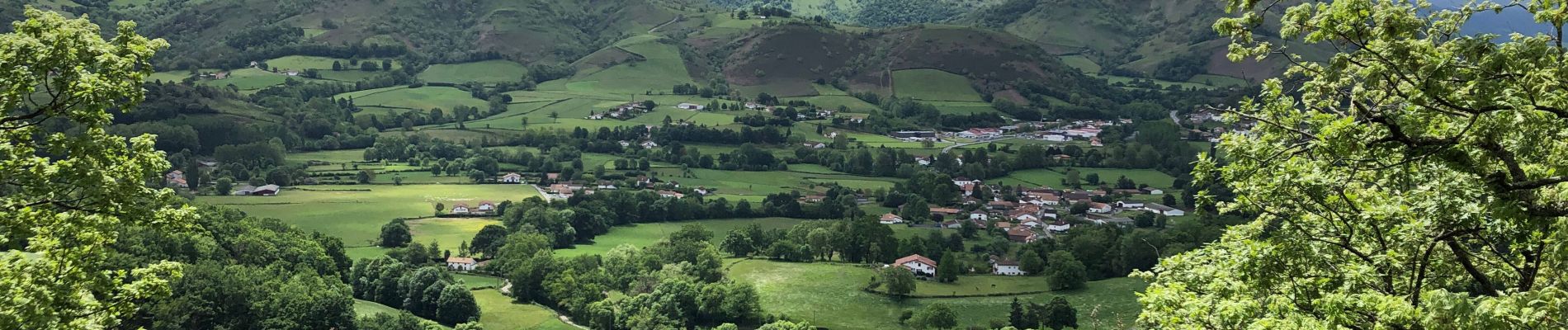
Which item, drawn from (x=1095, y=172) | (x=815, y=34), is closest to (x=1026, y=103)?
(x=815, y=34)

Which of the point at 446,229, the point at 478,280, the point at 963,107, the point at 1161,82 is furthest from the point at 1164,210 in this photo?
the point at 1161,82

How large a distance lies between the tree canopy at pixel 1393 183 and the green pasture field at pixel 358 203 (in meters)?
71.6

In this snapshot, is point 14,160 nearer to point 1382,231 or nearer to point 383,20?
point 1382,231

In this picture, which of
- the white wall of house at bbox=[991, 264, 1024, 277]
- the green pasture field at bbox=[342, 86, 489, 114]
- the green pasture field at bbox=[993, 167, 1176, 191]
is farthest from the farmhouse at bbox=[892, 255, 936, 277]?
the green pasture field at bbox=[342, 86, 489, 114]

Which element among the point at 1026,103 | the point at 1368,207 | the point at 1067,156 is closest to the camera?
the point at 1368,207

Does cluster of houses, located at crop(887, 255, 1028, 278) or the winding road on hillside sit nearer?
cluster of houses, located at crop(887, 255, 1028, 278)

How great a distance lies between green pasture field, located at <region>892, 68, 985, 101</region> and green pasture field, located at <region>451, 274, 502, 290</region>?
100454mm

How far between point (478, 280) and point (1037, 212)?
49.8m

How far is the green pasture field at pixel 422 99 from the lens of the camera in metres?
148

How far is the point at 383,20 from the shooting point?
192 metres

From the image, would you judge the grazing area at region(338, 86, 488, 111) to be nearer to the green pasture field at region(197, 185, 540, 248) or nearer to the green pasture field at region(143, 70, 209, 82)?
Answer: the green pasture field at region(143, 70, 209, 82)

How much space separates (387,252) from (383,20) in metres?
131

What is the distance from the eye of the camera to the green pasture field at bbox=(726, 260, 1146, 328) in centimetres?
6041

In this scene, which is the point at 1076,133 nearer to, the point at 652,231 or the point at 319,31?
the point at 652,231
